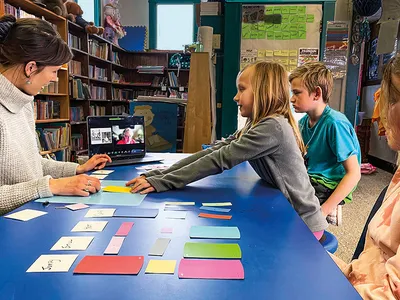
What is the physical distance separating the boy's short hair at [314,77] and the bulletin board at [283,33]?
157 cm

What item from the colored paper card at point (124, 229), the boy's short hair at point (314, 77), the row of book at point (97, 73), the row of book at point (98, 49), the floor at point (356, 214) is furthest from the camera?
the row of book at point (97, 73)

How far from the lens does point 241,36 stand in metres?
3.24

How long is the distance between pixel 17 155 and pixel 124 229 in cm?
60

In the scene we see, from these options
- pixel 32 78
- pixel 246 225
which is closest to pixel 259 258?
pixel 246 225

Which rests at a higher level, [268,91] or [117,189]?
[268,91]

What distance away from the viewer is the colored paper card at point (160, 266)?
621 mm

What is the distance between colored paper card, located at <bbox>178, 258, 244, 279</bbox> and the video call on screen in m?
1.19

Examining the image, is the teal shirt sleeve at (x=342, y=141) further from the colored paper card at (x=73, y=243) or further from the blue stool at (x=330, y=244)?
the colored paper card at (x=73, y=243)

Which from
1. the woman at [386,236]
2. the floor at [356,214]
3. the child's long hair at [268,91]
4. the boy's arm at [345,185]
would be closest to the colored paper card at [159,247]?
the woman at [386,236]

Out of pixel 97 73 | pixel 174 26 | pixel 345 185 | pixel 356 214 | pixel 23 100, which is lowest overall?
pixel 356 214

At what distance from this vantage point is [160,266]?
0.64 meters

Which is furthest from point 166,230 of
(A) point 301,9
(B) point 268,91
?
(A) point 301,9

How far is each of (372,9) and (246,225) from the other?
→ 3284 millimetres

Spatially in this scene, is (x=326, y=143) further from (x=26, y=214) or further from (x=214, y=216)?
(x=26, y=214)
